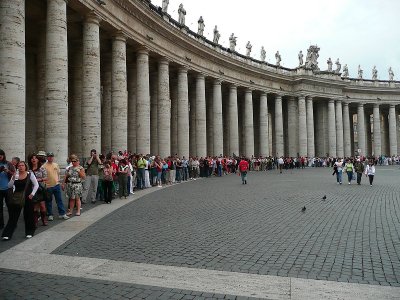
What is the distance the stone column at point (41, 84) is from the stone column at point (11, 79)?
321 inches

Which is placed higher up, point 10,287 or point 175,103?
point 175,103

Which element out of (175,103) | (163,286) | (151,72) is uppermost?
(151,72)

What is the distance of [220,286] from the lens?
5672mm

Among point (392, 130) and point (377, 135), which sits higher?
point (392, 130)

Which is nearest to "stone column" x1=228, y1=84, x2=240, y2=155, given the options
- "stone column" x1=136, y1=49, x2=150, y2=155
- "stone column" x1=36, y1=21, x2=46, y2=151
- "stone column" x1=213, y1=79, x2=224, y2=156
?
"stone column" x1=213, y1=79, x2=224, y2=156

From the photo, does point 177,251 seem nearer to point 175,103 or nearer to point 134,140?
point 134,140

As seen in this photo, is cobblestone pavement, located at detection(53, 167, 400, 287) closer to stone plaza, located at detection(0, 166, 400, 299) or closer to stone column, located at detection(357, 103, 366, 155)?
stone plaza, located at detection(0, 166, 400, 299)

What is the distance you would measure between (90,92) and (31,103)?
274 inches

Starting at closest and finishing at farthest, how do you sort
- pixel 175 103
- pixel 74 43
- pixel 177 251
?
pixel 177 251 → pixel 74 43 → pixel 175 103

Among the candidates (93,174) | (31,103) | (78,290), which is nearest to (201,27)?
(31,103)

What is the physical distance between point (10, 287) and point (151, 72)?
32.4 metres

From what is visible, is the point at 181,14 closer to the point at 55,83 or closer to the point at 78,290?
the point at 55,83

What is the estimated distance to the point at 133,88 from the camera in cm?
3272

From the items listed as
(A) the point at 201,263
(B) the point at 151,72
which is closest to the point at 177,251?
(A) the point at 201,263
